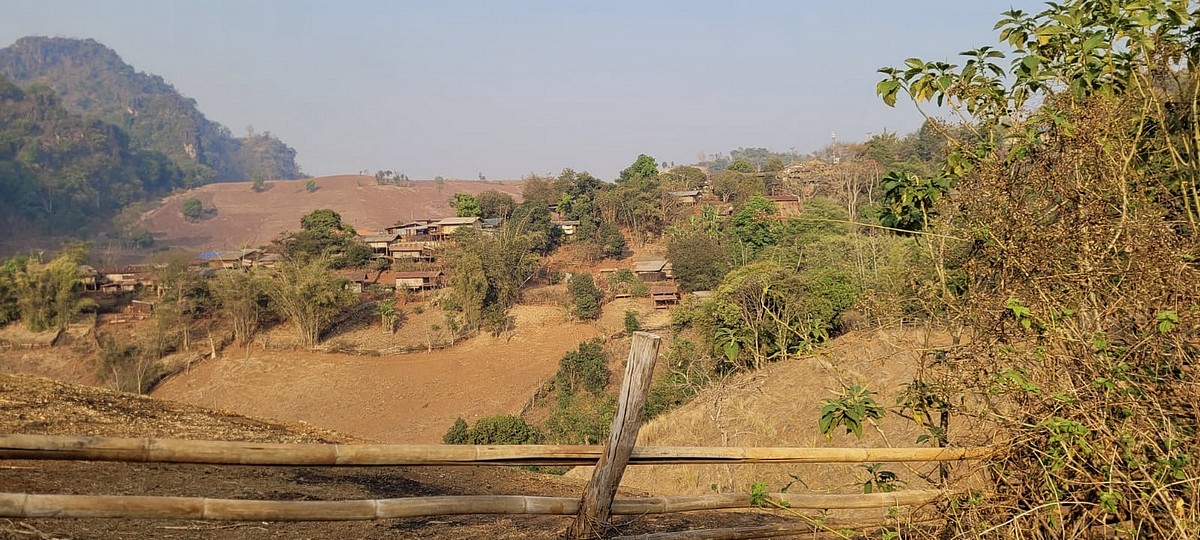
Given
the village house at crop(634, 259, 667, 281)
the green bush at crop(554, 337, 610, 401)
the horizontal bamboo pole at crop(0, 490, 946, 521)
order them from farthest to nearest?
the village house at crop(634, 259, 667, 281)
the green bush at crop(554, 337, 610, 401)
the horizontal bamboo pole at crop(0, 490, 946, 521)

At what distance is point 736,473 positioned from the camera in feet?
28.8

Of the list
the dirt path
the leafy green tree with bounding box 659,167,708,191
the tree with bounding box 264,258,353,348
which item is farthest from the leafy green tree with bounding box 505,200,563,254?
the tree with bounding box 264,258,353,348

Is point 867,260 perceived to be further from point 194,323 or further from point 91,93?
point 91,93

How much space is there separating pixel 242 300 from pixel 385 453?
1003 inches

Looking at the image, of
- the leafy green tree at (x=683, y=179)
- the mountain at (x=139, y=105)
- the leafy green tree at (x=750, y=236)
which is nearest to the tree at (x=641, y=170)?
the leafy green tree at (x=683, y=179)

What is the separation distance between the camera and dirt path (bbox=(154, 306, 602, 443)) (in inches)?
834

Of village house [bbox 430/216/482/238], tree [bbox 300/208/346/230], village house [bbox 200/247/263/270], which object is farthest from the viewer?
village house [bbox 430/216/482/238]

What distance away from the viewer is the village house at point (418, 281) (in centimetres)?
2936

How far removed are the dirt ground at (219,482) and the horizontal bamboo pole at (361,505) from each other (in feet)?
2.08

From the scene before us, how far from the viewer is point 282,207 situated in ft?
230

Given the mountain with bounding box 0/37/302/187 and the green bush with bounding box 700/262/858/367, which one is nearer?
the green bush with bounding box 700/262/858/367

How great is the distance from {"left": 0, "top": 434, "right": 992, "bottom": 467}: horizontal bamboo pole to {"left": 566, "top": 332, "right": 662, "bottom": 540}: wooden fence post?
7 centimetres

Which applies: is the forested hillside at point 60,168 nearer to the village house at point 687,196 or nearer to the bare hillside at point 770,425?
the village house at point 687,196

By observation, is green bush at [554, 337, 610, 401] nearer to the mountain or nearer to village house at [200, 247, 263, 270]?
village house at [200, 247, 263, 270]
